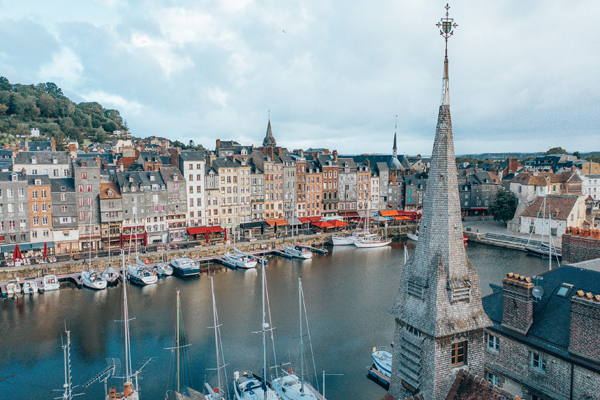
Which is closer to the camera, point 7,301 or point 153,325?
point 153,325

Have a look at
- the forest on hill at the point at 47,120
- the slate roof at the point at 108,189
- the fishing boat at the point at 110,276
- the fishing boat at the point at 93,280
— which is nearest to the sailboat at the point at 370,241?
the fishing boat at the point at 110,276

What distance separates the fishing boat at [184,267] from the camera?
4251cm

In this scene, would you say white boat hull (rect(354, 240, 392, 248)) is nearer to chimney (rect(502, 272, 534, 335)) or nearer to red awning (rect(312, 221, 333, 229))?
red awning (rect(312, 221, 333, 229))

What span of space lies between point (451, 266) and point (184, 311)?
88.6 ft

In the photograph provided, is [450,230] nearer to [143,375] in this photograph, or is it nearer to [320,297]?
[143,375]

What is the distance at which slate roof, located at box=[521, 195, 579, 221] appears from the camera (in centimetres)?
5244

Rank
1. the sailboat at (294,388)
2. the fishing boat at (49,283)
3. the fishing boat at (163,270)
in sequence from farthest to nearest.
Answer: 1. the fishing boat at (163,270)
2. the fishing boat at (49,283)
3. the sailboat at (294,388)

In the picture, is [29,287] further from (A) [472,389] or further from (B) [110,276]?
(A) [472,389]

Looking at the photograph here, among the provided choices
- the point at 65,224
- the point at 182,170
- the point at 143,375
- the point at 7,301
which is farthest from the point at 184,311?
the point at 182,170

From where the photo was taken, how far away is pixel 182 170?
179 feet

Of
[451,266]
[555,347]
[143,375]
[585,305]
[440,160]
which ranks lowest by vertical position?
[143,375]

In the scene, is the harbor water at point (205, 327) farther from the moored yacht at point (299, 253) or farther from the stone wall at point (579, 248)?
the stone wall at point (579, 248)

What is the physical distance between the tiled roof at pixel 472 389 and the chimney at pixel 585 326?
343 cm

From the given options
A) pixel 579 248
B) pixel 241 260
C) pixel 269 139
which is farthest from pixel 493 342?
pixel 269 139
